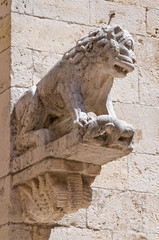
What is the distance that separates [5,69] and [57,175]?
1.17 m

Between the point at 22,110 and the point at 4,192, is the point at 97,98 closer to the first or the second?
the point at 22,110

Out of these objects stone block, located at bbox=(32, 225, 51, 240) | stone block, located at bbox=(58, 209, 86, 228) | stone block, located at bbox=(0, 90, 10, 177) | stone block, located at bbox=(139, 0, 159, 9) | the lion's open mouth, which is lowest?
stone block, located at bbox=(32, 225, 51, 240)

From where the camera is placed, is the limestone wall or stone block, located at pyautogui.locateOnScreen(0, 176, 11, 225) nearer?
stone block, located at pyautogui.locateOnScreen(0, 176, 11, 225)

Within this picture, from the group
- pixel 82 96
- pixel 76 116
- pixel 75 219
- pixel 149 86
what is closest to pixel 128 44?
pixel 82 96

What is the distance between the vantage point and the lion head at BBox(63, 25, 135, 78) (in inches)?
243

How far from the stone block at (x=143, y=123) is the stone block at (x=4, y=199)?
125 centimetres

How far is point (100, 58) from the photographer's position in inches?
246

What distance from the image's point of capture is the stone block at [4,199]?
677 centimetres

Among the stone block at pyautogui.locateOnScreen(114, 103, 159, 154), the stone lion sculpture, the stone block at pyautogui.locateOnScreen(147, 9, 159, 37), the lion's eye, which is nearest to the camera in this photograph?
the stone lion sculpture

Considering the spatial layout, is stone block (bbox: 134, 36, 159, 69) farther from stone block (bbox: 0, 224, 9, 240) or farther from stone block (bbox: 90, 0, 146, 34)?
stone block (bbox: 0, 224, 9, 240)

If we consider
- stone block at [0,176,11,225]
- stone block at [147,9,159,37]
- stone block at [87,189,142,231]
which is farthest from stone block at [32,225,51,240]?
stone block at [147,9,159,37]

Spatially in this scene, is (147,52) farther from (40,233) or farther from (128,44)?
(40,233)

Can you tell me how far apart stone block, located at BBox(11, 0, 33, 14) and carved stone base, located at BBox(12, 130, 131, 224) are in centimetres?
133

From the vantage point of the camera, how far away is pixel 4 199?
6859 mm
